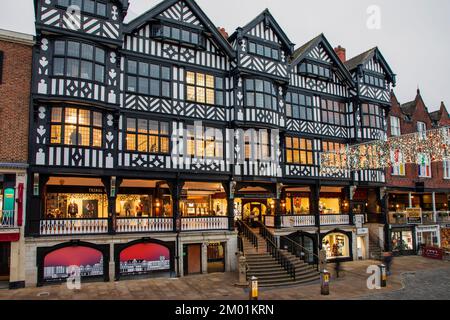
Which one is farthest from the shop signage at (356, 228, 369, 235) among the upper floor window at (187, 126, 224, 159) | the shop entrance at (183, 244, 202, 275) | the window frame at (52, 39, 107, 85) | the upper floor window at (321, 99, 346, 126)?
the window frame at (52, 39, 107, 85)

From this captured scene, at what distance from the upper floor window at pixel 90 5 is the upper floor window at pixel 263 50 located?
27.5ft

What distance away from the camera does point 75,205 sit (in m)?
20.2

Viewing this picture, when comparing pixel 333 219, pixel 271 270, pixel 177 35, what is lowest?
pixel 271 270

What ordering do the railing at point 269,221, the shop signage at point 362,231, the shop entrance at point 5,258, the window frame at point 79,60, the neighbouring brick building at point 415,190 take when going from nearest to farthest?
the window frame at point 79,60
the shop entrance at point 5,258
the railing at point 269,221
the shop signage at point 362,231
the neighbouring brick building at point 415,190

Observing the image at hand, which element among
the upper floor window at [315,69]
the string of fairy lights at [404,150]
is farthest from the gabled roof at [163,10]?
the string of fairy lights at [404,150]

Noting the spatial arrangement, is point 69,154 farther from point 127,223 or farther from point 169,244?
point 169,244

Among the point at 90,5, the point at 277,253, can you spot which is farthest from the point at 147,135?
the point at 277,253

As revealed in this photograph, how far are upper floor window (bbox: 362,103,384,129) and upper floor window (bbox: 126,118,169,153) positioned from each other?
14.8 metres

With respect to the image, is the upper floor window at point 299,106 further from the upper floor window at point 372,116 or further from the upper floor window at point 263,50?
the upper floor window at point 372,116

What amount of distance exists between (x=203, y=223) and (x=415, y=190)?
19452mm

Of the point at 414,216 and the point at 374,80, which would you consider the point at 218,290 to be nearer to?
the point at 414,216

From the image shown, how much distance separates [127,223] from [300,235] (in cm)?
1113

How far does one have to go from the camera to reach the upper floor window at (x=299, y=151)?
24031 millimetres

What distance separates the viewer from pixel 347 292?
16281 mm
